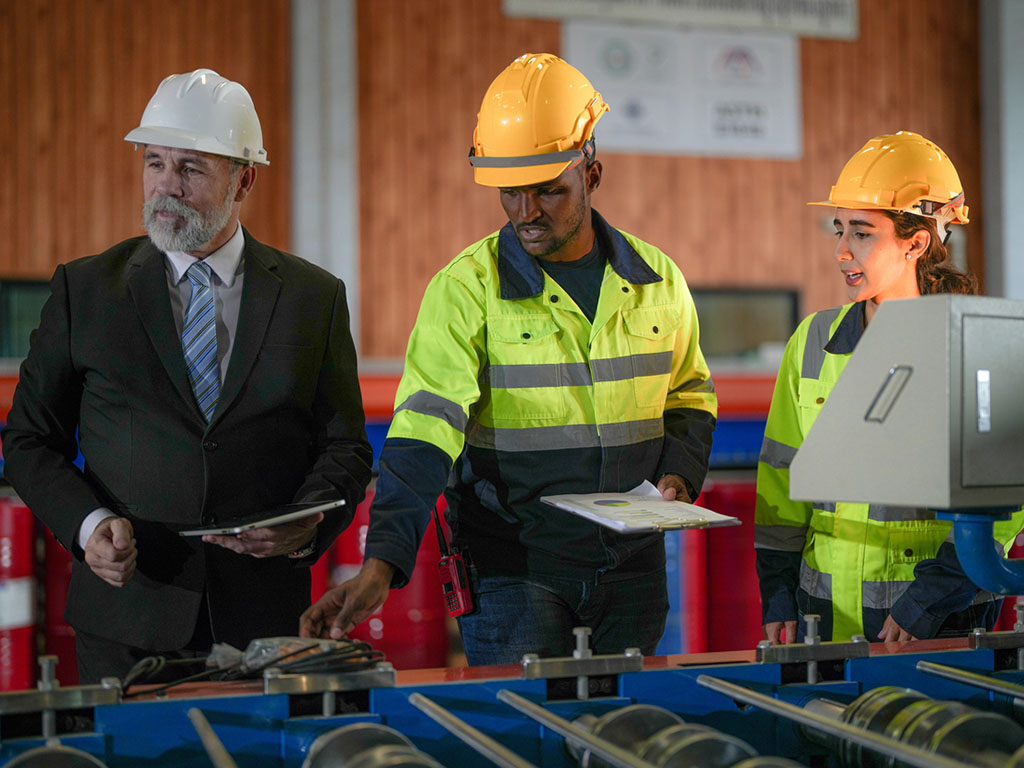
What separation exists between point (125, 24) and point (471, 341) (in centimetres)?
615

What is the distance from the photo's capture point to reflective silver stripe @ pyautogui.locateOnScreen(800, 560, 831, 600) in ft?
6.45

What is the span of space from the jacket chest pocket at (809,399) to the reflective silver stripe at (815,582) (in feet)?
0.84

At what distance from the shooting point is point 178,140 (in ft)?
6.53

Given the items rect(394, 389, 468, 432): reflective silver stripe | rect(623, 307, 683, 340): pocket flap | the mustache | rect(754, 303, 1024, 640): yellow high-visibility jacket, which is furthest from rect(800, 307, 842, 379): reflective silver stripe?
the mustache

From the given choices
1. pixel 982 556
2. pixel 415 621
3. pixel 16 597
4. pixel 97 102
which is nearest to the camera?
pixel 982 556

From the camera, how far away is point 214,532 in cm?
161

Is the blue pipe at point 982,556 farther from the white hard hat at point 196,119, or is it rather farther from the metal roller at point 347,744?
the white hard hat at point 196,119

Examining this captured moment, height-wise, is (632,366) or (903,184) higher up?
(903,184)

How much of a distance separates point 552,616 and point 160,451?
723 mm

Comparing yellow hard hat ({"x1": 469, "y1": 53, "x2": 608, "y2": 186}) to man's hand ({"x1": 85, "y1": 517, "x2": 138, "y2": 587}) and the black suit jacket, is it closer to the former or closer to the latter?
the black suit jacket

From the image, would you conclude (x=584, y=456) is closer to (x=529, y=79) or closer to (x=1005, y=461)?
(x=529, y=79)

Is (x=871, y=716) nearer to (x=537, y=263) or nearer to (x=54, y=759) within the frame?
(x=54, y=759)

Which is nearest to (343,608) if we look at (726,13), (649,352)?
(649,352)

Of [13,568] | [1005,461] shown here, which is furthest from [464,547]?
[13,568]
